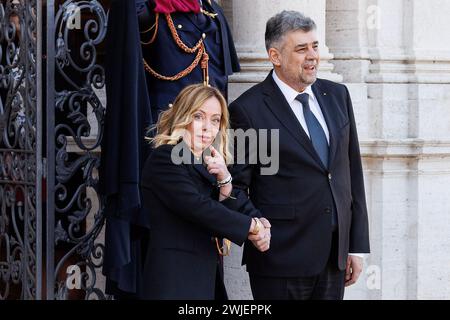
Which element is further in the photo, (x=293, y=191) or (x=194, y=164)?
(x=293, y=191)

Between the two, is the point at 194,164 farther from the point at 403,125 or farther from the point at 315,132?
the point at 403,125

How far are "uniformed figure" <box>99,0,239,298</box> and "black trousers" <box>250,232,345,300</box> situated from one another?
688 mm

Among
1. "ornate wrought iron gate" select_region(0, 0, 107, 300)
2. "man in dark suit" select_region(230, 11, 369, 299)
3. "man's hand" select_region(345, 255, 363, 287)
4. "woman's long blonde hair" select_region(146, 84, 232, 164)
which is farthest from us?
"ornate wrought iron gate" select_region(0, 0, 107, 300)

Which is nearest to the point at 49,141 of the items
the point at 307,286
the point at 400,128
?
the point at 307,286

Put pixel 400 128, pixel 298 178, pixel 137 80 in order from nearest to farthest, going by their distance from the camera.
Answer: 1. pixel 298 178
2. pixel 137 80
3. pixel 400 128

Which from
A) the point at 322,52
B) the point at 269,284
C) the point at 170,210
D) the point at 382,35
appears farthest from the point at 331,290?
the point at 382,35

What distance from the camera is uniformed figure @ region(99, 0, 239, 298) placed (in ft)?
16.8

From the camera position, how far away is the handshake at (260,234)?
4375 millimetres

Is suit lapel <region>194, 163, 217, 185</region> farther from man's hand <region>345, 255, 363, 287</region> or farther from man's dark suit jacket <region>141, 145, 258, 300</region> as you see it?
man's hand <region>345, 255, 363, 287</region>

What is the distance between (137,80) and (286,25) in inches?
33.2

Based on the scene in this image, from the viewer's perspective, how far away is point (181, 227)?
4379 millimetres

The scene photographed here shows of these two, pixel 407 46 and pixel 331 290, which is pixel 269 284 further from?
pixel 407 46

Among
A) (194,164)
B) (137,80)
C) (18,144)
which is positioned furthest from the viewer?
(18,144)

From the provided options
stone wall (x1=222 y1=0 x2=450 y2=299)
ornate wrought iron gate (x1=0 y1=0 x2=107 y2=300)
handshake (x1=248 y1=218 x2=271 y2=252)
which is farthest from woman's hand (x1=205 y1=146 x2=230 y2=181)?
stone wall (x1=222 y1=0 x2=450 y2=299)
